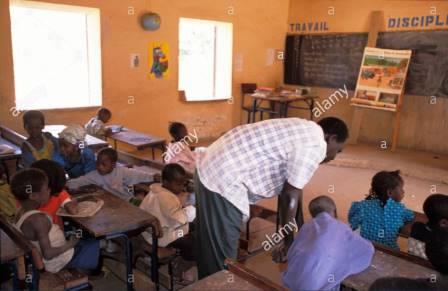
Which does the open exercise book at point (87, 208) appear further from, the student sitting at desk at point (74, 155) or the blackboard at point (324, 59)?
the blackboard at point (324, 59)

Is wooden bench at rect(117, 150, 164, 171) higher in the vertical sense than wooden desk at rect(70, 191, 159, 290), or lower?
lower

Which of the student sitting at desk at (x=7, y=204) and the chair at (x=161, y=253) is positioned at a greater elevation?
the student sitting at desk at (x=7, y=204)

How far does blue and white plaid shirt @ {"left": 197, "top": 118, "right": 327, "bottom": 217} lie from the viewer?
6.11ft

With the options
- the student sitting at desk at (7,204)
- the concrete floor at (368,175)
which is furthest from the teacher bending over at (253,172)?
the concrete floor at (368,175)

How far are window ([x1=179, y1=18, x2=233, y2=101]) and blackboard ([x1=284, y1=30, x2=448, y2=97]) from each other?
1.45 metres

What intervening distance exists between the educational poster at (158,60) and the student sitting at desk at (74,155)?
10.5 ft

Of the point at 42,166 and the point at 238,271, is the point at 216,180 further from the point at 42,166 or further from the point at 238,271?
the point at 42,166

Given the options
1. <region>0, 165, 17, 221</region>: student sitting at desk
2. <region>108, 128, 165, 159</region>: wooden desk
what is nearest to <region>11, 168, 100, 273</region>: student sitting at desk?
<region>0, 165, 17, 221</region>: student sitting at desk

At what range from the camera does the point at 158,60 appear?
636cm

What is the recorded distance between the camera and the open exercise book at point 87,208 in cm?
219

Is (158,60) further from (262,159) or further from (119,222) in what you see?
(262,159)

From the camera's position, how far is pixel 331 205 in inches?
80.4

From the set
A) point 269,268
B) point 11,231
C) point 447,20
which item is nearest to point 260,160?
point 11,231

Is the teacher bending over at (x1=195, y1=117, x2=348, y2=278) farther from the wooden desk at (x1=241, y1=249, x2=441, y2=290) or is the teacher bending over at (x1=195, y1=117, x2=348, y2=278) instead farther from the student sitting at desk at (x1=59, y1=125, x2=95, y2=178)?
the student sitting at desk at (x1=59, y1=125, x2=95, y2=178)
